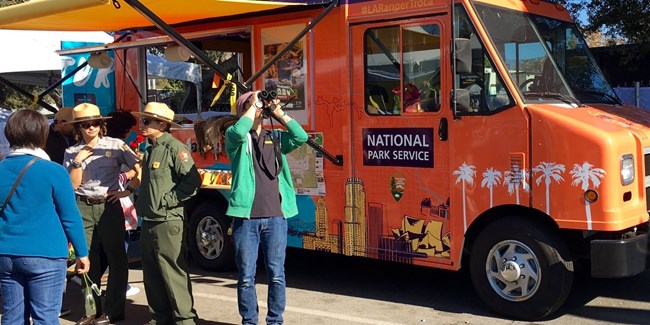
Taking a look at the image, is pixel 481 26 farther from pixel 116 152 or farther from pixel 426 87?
pixel 116 152

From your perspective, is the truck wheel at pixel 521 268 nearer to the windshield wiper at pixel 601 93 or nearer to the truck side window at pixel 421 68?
the truck side window at pixel 421 68

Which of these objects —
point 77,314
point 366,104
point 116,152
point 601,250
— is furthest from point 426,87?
point 77,314

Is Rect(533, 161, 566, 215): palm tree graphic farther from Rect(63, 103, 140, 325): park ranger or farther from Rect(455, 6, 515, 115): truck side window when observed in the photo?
Rect(63, 103, 140, 325): park ranger

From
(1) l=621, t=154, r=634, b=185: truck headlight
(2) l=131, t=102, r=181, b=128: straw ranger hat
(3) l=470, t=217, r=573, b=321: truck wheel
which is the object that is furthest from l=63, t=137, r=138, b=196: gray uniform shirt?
(1) l=621, t=154, r=634, b=185: truck headlight

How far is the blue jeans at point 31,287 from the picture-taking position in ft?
12.4

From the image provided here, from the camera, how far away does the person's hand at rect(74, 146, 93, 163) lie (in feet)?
18.0

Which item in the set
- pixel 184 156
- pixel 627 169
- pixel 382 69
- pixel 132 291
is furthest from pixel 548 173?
pixel 132 291

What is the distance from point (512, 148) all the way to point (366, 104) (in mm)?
1445

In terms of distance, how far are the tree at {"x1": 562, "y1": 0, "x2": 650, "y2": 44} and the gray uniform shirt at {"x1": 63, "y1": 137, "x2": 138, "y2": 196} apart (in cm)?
898

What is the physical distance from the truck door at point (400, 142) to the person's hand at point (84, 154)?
228 cm

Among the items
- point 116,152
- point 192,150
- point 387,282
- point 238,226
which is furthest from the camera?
point 192,150

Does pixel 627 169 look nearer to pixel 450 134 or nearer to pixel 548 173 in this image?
pixel 548 173

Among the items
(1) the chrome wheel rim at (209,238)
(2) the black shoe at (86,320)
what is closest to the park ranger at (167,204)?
(2) the black shoe at (86,320)

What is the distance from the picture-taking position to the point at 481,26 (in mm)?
5500
